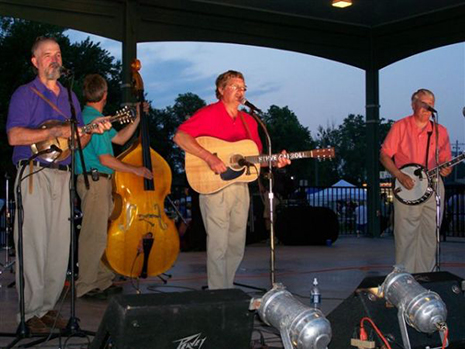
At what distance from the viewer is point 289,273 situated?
29.5ft

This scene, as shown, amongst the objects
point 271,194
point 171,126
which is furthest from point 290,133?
point 271,194

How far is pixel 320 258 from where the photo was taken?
11.0m

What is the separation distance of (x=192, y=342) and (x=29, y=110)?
2.51 metres

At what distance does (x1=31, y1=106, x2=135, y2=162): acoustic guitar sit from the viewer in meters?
4.89

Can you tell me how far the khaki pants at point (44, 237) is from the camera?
16.6ft

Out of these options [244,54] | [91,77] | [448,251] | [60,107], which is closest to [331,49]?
[448,251]

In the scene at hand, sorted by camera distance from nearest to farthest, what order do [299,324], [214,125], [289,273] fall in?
[299,324]
[214,125]
[289,273]

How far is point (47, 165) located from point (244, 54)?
4240cm

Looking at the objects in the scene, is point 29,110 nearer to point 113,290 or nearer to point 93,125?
point 93,125

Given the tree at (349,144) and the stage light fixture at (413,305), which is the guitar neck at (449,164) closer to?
the stage light fixture at (413,305)

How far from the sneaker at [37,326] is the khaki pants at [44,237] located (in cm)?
5

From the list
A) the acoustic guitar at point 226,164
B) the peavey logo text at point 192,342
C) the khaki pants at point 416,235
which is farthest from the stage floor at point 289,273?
the peavey logo text at point 192,342

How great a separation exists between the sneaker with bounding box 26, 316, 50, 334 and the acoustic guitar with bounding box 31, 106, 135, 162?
1.11 meters

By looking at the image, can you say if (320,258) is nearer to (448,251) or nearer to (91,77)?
(448,251)
